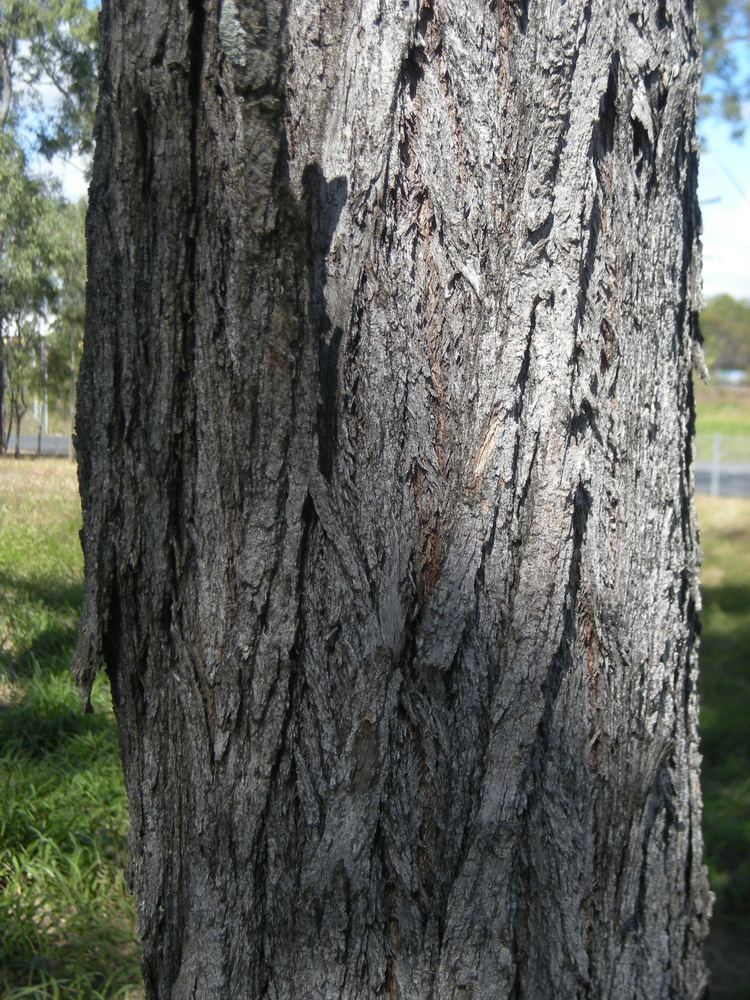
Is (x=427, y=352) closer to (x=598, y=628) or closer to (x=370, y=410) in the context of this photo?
(x=370, y=410)

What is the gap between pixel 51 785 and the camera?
11.5 ft

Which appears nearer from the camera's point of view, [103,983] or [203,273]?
[203,273]

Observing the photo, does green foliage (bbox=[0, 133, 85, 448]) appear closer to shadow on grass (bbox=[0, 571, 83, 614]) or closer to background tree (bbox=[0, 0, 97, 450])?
background tree (bbox=[0, 0, 97, 450])

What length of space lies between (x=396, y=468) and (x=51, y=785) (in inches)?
110

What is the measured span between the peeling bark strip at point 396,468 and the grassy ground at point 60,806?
1752mm

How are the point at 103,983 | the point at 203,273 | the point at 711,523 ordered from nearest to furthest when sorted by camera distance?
the point at 203,273 → the point at 103,983 → the point at 711,523

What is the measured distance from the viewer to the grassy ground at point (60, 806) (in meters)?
2.77

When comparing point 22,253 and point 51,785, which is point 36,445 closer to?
point 22,253

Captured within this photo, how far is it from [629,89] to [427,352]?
17.4 inches

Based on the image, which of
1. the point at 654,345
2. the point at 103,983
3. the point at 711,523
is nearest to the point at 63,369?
the point at 103,983

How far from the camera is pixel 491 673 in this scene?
1.25 meters

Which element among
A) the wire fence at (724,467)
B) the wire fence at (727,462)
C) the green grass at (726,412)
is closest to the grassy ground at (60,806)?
the wire fence at (724,467)

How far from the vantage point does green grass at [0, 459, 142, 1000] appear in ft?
9.02

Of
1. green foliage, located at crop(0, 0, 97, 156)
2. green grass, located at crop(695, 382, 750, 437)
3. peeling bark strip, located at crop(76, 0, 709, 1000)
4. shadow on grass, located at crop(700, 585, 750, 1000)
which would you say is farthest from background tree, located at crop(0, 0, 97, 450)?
green grass, located at crop(695, 382, 750, 437)
